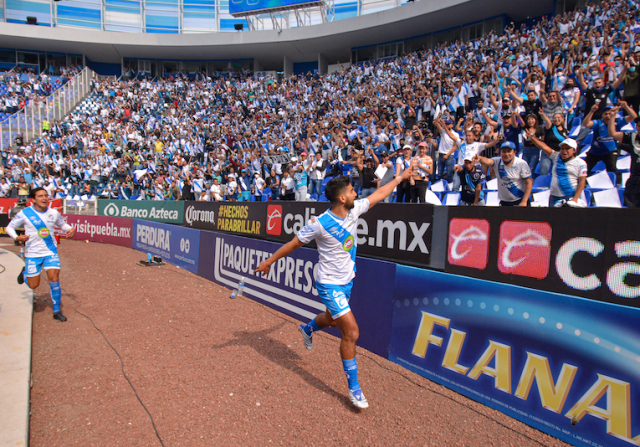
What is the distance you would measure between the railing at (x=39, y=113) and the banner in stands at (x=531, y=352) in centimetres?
3575

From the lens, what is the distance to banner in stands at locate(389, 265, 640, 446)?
9.52 feet

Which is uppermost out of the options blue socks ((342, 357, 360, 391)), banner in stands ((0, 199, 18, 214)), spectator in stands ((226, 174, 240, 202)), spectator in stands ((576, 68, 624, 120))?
spectator in stands ((576, 68, 624, 120))

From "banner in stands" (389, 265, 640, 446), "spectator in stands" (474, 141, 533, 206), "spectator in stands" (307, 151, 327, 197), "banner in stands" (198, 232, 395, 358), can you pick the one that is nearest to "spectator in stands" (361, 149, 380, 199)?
"spectator in stands" (307, 151, 327, 197)

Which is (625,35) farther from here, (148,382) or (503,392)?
(148,382)

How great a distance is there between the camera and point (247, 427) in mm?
3279

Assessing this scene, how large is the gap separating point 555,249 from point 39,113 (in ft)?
125

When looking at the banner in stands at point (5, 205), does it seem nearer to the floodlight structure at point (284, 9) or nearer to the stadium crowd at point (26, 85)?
the stadium crowd at point (26, 85)

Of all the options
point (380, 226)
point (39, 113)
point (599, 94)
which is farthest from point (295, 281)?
point (39, 113)

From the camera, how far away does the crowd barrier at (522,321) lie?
9.74 feet

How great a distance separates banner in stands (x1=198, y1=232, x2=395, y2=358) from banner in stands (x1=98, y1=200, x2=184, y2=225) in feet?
17.2

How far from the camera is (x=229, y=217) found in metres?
10.5

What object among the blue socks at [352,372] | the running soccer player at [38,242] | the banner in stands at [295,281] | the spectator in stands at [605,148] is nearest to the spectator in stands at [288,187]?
the banner in stands at [295,281]

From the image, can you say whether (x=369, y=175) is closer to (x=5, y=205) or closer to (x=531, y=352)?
(x=531, y=352)

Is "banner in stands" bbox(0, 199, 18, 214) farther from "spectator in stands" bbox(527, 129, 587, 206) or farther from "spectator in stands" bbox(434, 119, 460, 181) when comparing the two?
"spectator in stands" bbox(527, 129, 587, 206)
